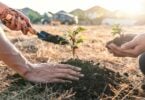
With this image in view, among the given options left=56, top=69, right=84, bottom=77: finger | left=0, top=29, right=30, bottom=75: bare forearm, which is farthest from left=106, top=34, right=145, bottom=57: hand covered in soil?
left=0, top=29, right=30, bottom=75: bare forearm

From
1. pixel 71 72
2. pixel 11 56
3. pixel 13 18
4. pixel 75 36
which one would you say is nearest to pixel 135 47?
pixel 71 72

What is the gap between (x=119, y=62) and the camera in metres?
5.05

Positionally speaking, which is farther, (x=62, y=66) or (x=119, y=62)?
(x=119, y=62)

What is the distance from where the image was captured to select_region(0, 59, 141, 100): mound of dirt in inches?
129

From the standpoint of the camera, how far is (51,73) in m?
3.31

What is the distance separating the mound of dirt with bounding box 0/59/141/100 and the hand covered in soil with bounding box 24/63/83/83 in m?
0.05

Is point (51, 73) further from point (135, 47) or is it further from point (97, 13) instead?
point (97, 13)

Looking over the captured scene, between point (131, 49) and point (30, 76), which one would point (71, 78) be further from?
point (131, 49)

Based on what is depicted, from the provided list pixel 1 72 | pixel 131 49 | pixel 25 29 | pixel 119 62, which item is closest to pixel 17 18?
pixel 25 29

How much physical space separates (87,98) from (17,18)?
2.97ft

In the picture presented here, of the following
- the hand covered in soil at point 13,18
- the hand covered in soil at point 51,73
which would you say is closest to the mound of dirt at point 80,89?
the hand covered in soil at point 51,73

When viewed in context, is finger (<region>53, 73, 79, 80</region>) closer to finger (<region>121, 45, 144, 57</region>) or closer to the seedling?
finger (<region>121, 45, 144, 57</region>)

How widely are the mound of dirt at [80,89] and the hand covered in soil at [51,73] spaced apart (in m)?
0.05

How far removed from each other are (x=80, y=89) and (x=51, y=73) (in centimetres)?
28
